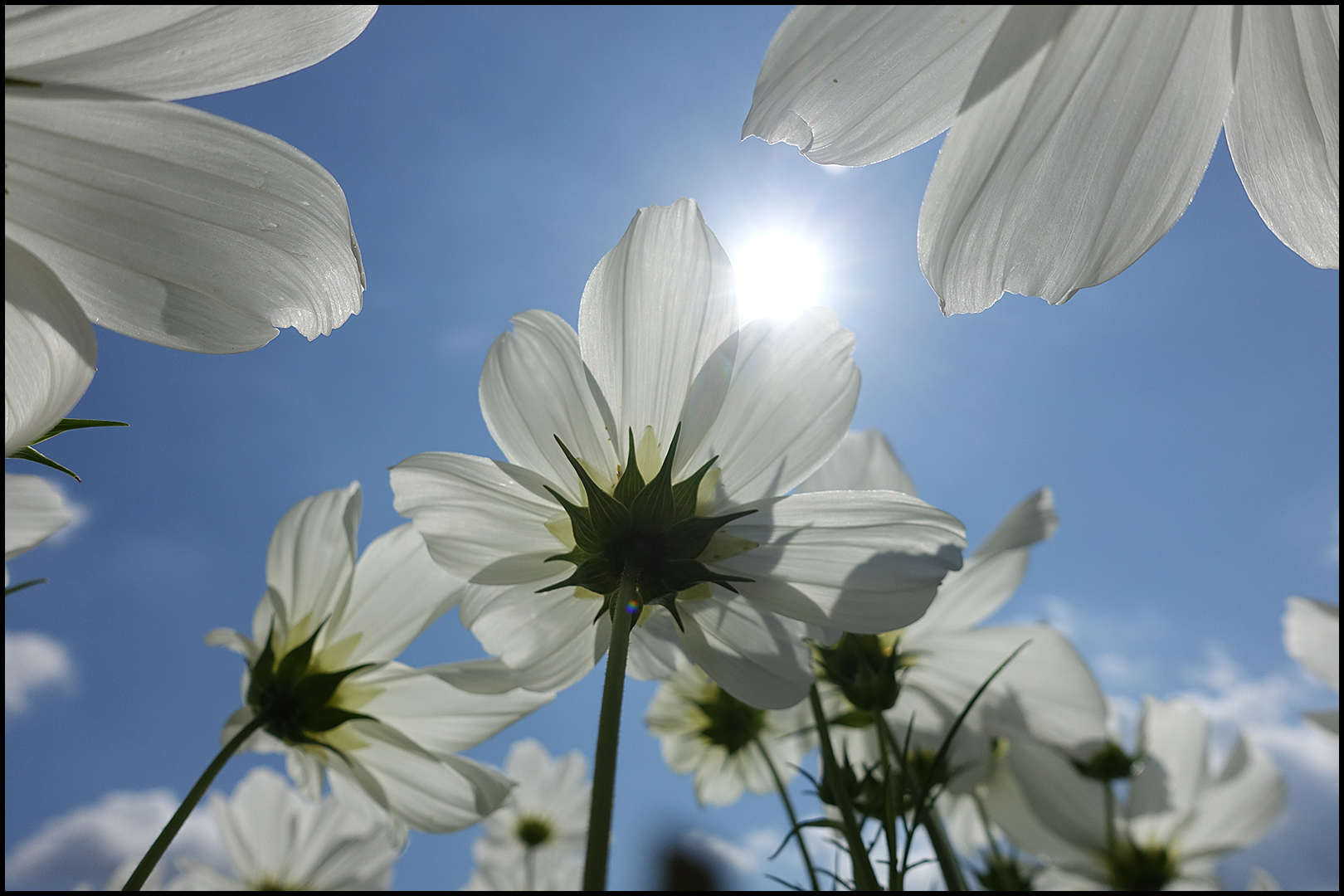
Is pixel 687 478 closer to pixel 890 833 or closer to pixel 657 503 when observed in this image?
pixel 657 503

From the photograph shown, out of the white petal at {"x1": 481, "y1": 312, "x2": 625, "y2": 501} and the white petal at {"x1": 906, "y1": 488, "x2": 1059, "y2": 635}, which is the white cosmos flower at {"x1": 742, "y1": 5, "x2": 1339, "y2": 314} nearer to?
the white petal at {"x1": 481, "y1": 312, "x2": 625, "y2": 501}

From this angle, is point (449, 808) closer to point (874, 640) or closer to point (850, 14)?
point (874, 640)

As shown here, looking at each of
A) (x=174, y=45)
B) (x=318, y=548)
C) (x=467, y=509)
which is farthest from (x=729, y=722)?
(x=174, y=45)

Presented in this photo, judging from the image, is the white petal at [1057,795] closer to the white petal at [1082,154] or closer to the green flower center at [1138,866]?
the green flower center at [1138,866]

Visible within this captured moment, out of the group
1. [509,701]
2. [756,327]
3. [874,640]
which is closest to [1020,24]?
[756,327]

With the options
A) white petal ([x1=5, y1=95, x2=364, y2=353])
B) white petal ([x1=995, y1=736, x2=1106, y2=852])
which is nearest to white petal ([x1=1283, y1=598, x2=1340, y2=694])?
white petal ([x1=995, y1=736, x2=1106, y2=852])
